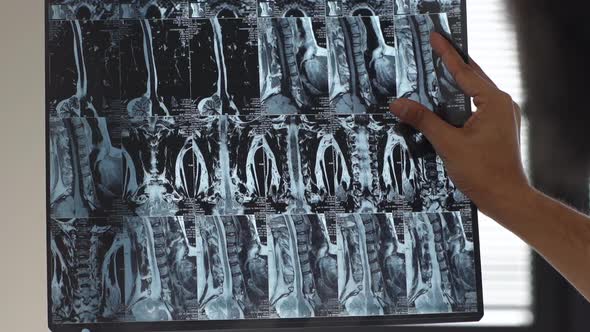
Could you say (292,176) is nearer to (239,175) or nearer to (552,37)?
(239,175)

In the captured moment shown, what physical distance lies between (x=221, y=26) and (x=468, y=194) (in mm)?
463

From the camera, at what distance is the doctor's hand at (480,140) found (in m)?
0.94

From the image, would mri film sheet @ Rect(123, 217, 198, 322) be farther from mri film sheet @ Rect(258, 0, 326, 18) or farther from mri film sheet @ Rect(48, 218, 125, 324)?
mri film sheet @ Rect(258, 0, 326, 18)

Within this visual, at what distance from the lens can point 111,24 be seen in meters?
1.02

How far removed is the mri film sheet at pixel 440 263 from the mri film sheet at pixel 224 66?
32 cm

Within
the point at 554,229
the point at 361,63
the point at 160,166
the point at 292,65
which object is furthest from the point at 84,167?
the point at 554,229

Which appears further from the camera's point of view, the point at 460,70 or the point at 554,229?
the point at 460,70

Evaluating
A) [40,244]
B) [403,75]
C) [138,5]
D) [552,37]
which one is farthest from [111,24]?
[552,37]

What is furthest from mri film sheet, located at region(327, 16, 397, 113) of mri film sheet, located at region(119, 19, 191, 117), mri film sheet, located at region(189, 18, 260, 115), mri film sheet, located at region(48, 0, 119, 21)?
mri film sheet, located at region(48, 0, 119, 21)

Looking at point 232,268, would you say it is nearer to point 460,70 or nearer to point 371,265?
point 371,265

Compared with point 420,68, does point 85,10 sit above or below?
above

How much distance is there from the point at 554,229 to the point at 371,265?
0.90 feet

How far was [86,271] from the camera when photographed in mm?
988

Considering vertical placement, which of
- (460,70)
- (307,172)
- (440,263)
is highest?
(460,70)
